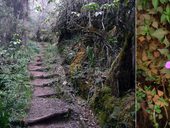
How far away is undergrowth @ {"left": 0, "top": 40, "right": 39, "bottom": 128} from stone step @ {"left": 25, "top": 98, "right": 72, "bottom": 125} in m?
0.09

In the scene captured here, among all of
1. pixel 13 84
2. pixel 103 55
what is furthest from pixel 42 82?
pixel 103 55

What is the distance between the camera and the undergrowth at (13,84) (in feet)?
8.62

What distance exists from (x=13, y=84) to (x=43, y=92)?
363mm

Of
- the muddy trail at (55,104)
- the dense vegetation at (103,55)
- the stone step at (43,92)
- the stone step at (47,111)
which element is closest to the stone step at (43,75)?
the muddy trail at (55,104)

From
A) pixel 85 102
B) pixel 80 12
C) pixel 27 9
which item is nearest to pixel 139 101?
pixel 85 102

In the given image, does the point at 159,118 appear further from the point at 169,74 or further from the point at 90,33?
the point at 90,33

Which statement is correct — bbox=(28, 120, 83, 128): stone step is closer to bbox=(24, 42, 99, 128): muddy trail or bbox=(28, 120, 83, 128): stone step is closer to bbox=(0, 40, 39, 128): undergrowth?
bbox=(24, 42, 99, 128): muddy trail

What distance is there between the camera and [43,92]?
3.35m

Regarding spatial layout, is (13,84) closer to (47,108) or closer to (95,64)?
(47,108)

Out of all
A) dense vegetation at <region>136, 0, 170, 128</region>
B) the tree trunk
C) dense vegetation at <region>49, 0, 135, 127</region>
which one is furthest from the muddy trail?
dense vegetation at <region>136, 0, 170, 128</region>

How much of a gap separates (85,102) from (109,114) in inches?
21.2

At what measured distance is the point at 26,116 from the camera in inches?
109

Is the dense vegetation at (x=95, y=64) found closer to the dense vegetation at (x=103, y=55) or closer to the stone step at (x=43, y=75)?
the dense vegetation at (x=103, y=55)

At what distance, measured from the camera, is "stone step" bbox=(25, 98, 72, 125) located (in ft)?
9.04
